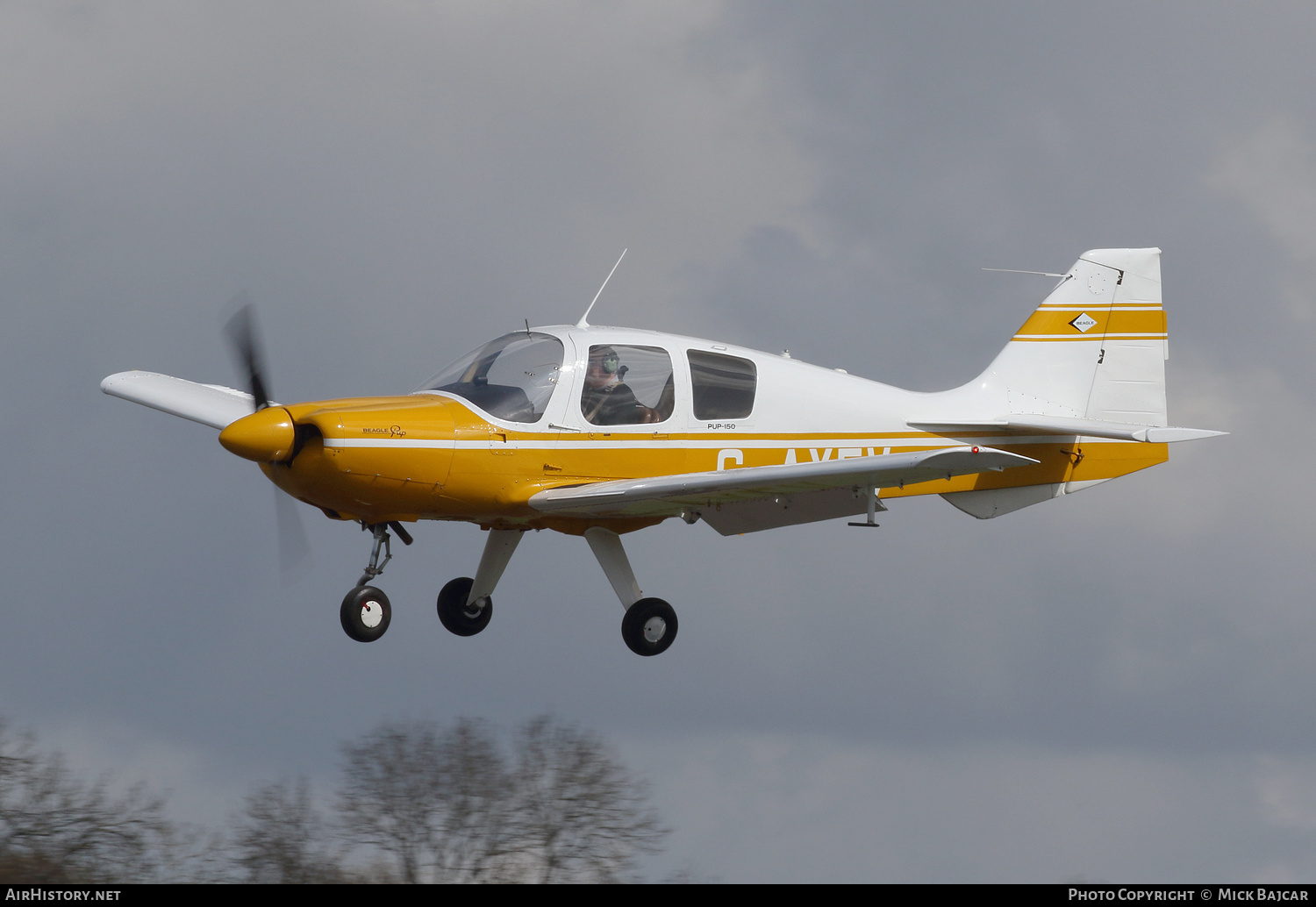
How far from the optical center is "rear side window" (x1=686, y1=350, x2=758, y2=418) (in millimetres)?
12336

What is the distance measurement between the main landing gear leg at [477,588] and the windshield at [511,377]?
6.01 feet

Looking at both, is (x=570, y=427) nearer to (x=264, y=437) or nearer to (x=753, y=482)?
(x=753, y=482)

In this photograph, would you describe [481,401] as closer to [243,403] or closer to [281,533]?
[281,533]

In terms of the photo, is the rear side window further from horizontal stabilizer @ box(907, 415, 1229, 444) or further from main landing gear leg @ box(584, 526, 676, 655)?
horizontal stabilizer @ box(907, 415, 1229, 444)

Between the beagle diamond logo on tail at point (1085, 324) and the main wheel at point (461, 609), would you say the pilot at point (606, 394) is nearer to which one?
the main wheel at point (461, 609)

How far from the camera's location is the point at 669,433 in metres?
12.2

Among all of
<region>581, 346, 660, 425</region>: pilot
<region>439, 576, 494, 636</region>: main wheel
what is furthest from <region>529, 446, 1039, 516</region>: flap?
<region>439, 576, 494, 636</region>: main wheel

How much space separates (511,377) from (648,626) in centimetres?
238

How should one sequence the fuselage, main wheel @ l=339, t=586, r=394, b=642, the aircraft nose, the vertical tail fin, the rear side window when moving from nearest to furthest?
Answer: the aircraft nose < the fuselage < main wheel @ l=339, t=586, r=394, b=642 < the rear side window < the vertical tail fin

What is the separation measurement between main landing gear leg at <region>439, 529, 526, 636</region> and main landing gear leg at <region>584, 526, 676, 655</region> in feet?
3.01

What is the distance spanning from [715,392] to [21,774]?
6.30 m

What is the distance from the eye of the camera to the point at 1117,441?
1407cm

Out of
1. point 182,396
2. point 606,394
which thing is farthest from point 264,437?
point 182,396
